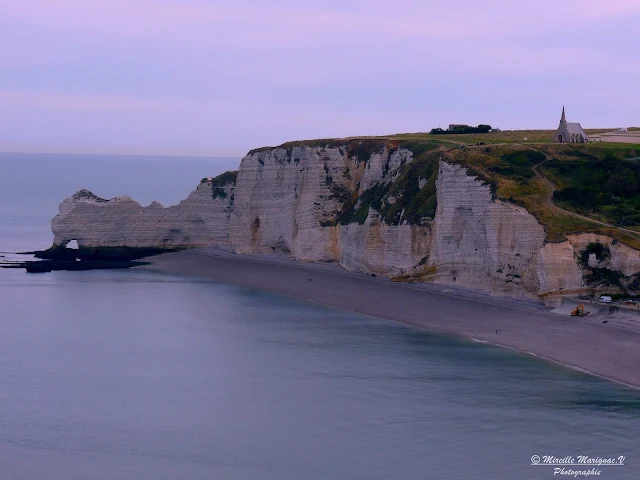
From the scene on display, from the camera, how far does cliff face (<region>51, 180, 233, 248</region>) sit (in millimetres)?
77688

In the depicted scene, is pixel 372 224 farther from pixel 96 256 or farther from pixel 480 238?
pixel 96 256

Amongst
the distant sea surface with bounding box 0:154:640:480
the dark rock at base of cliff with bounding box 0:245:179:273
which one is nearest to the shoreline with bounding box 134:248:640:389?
the distant sea surface with bounding box 0:154:640:480

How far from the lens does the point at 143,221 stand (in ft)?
259

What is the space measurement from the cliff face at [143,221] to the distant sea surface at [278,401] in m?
19.2

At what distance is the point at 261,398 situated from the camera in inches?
1569

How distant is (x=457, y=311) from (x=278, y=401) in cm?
1764

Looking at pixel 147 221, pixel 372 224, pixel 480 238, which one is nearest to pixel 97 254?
pixel 147 221

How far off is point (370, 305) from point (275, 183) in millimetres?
20920

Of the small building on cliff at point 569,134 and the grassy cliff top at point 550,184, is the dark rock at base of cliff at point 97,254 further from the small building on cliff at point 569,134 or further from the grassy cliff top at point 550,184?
the small building on cliff at point 569,134

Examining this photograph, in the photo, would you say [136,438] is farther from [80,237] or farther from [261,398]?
[80,237]

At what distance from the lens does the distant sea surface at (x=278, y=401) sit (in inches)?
1298

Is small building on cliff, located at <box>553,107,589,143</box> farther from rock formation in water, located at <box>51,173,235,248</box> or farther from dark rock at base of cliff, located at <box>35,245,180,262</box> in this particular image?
dark rock at base of cliff, located at <box>35,245,180,262</box>

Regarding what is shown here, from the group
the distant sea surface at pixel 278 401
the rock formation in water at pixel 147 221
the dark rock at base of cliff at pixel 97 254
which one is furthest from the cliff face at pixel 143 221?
the distant sea surface at pixel 278 401

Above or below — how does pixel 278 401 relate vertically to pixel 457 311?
below
